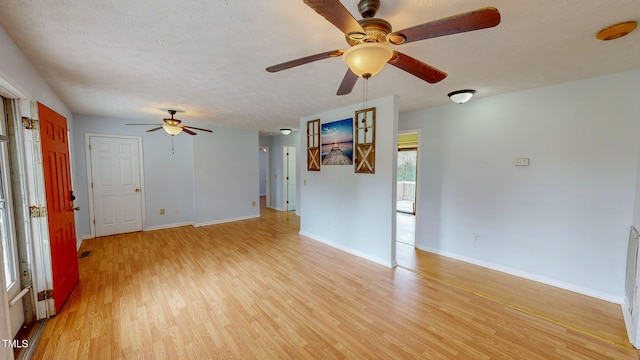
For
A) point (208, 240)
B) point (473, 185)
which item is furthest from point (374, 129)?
point (208, 240)

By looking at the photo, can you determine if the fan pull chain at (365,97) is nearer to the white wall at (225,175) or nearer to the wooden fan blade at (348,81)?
the wooden fan blade at (348,81)

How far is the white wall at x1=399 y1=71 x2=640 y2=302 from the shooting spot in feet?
8.02

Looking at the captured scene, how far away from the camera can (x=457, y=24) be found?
105cm

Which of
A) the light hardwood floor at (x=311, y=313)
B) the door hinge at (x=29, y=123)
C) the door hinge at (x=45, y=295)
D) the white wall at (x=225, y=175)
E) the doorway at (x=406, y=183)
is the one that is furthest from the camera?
the doorway at (x=406, y=183)

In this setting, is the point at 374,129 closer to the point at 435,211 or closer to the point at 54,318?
the point at 435,211

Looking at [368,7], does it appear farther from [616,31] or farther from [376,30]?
[616,31]

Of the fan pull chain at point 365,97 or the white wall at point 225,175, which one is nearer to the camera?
the fan pull chain at point 365,97

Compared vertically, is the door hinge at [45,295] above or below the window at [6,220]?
below

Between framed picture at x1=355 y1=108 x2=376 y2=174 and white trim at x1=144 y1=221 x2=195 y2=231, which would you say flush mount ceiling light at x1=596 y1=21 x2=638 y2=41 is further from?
white trim at x1=144 y1=221 x2=195 y2=231

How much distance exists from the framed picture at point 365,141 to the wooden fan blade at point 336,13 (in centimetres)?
231

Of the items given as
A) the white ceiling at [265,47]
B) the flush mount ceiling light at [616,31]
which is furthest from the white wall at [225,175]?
the flush mount ceiling light at [616,31]

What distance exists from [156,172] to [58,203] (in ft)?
9.46

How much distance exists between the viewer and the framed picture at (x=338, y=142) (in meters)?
3.76

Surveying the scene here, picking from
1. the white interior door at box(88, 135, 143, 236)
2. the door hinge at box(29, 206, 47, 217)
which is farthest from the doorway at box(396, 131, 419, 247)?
the white interior door at box(88, 135, 143, 236)
